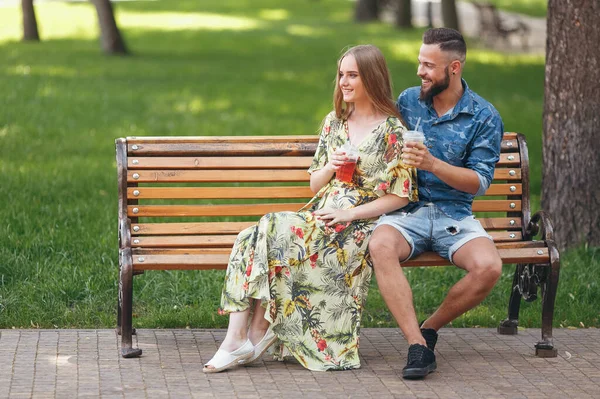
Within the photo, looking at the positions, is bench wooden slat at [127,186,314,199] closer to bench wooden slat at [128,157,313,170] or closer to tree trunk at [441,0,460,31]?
bench wooden slat at [128,157,313,170]

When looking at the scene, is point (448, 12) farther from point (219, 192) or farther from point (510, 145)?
point (219, 192)

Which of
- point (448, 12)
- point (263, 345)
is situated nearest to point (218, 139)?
point (263, 345)

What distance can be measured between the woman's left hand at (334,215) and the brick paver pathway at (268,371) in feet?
2.34

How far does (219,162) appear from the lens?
5707 mm

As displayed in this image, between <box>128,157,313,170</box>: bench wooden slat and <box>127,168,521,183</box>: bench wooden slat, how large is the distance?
26 mm

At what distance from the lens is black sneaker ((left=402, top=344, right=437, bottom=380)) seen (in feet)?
16.3

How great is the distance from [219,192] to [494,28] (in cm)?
1974

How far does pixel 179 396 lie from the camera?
4637 millimetres

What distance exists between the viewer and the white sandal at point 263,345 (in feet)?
16.7

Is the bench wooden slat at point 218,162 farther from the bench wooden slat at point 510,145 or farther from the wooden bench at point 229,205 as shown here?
the bench wooden slat at point 510,145

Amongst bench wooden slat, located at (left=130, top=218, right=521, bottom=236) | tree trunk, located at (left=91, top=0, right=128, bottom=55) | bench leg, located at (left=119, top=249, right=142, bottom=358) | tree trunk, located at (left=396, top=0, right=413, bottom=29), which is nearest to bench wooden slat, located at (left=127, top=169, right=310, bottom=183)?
bench wooden slat, located at (left=130, top=218, right=521, bottom=236)

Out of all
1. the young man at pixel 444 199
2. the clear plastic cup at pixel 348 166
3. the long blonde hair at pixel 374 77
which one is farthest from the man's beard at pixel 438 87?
the clear plastic cup at pixel 348 166

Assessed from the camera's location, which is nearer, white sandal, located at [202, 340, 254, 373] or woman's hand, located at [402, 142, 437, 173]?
woman's hand, located at [402, 142, 437, 173]

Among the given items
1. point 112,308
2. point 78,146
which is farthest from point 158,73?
point 112,308
